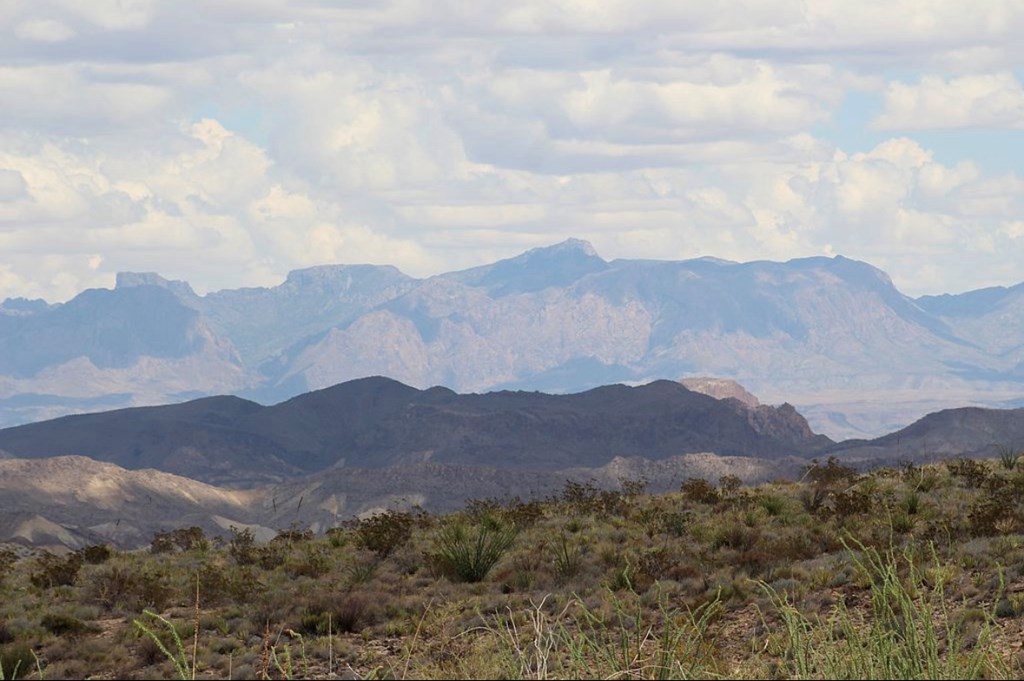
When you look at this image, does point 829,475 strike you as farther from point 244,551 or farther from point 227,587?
point 227,587

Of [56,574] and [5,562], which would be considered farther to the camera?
[5,562]

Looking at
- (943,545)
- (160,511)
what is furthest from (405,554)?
(160,511)

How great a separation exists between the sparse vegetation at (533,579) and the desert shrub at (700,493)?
2.0 inches

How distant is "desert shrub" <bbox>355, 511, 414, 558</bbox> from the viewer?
22.3 m

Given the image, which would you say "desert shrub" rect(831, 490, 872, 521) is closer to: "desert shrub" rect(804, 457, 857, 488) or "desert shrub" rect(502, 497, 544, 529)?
"desert shrub" rect(804, 457, 857, 488)

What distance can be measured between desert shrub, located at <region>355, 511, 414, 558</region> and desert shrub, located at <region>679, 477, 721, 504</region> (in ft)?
18.1

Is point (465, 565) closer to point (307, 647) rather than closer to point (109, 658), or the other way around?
point (307, 647)

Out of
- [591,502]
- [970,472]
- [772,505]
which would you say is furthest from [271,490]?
[772,505]

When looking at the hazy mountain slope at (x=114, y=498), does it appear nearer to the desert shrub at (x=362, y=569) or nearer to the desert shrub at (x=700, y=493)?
the desert shrub at (x=700, y=493)

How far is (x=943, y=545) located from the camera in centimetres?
1747

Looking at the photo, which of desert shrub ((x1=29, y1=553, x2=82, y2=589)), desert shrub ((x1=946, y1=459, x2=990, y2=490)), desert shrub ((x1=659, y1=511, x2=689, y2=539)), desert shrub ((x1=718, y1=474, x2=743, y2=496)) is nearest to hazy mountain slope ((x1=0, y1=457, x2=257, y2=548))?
desert shrub ((x1=718, y1=474, x2=743, y2=496))

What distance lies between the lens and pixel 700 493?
25.2 meters

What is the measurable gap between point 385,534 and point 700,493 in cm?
639

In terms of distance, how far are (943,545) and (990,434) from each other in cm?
18878
